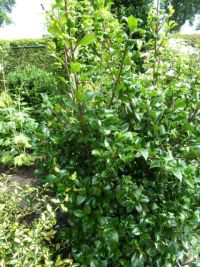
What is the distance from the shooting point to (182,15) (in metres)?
23.3

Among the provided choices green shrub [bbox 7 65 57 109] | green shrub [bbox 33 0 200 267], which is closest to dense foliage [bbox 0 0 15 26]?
green shrub [bbox 33 0 200 267]

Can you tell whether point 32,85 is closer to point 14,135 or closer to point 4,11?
point 14,135

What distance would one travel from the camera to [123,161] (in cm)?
181

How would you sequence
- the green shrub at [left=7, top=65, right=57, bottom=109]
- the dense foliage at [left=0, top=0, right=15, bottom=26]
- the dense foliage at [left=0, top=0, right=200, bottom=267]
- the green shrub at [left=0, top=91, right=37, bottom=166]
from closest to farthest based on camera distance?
the dense foliage at [left=0, top=0, right=200, bottom=267] → the dense foliage at [left=0, top=0, right=15, bottom=26] → the green shrub at [left=0, top=91, right=37, bottom=166] → the green shrub at [left=7, top=65, right=57, bottom=109]

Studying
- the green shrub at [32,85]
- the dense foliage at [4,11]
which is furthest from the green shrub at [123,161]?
the green shrub at [32,85]

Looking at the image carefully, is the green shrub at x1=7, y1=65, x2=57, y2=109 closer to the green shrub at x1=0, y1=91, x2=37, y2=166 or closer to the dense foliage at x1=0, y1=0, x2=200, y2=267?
the green shrub at x1=0, y1=91, x2=37, y2=166

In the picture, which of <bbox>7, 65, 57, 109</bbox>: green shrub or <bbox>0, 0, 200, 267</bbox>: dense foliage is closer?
<bbox>0, 0, 200, 267</bbox>: dense foliage

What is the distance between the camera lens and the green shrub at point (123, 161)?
177cm

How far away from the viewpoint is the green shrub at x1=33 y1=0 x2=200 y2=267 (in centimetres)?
177

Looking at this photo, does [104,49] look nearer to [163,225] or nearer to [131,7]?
[163,225]

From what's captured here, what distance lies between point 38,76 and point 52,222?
374 cm

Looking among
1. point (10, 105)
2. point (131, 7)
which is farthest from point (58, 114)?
point (131, 7)

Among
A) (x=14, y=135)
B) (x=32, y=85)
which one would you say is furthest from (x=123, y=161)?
(x=32, y=85)

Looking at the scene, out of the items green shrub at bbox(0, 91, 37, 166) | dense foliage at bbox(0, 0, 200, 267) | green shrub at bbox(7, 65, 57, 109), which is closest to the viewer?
dense foliage at bbox(0, 0, 200, 267)
